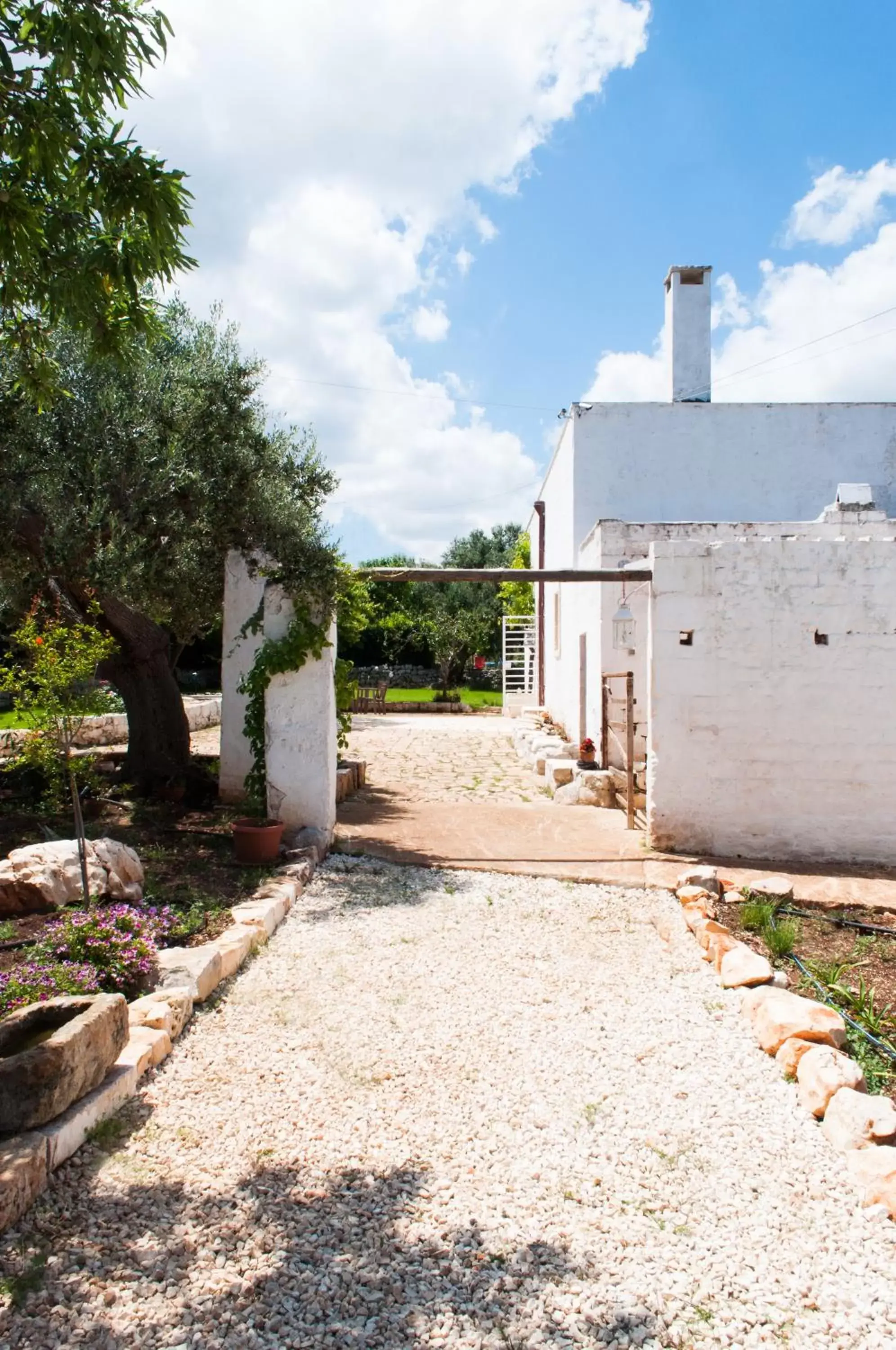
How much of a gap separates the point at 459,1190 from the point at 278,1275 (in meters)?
0.71

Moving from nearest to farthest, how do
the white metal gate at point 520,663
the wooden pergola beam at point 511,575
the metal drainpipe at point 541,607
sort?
the wooden pergola beam at point 511,575
the metal drainpipe at point 541,607
the white metal gate at point 520,663

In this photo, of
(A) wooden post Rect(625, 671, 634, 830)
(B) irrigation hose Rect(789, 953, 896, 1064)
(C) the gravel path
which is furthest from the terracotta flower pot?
(B) irrigation hose Rect(789, 953, 896, 1064)

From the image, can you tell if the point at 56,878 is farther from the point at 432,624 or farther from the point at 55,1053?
the point at 432,624

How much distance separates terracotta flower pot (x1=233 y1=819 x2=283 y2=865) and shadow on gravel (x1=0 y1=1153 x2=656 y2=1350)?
3.98 m

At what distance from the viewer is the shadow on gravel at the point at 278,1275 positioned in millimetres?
2285

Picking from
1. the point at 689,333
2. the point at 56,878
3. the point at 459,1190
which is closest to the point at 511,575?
the point at 56,878

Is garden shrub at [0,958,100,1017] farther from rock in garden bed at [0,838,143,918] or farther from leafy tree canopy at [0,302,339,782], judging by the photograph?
leafy tree canopy at [0,302,339,782]

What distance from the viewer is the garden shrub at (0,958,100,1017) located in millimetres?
3812

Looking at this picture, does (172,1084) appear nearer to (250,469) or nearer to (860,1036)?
(860,1036)

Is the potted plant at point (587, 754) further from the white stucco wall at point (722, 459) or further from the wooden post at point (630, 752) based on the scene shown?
the white stucco wall at point (722, 459)

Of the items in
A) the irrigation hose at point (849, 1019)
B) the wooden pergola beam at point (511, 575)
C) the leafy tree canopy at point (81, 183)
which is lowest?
the irrigation hose at point (849, 1019)

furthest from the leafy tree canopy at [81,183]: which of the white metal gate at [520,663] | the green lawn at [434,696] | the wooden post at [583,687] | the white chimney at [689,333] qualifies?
the green lawn at [434,696]

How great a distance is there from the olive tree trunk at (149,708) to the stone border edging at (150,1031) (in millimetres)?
3231

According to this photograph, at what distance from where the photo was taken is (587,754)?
11367 mm
